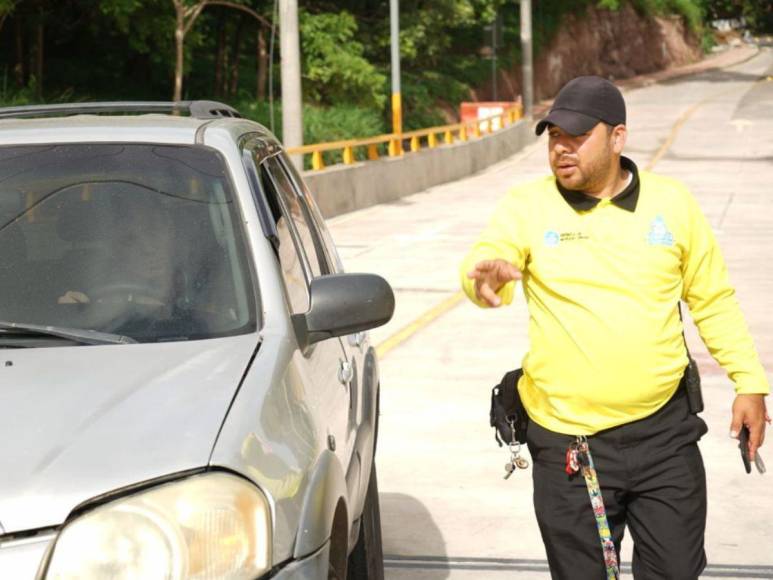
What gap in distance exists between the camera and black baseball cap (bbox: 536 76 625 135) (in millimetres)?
4359

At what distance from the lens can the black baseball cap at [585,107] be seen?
4.36 meters

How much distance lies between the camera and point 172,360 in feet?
12.2

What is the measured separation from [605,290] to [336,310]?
74 centimetres

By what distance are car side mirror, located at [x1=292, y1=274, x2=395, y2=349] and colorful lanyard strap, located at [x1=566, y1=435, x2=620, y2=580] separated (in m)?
0.67

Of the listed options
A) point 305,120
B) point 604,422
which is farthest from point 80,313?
point 305,120

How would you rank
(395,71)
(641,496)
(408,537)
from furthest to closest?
(395,71), (408,537), (641,496)

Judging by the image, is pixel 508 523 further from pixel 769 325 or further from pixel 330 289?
pixel 769 325

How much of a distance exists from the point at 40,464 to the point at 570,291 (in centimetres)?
172

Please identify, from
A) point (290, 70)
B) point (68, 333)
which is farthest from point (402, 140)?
point (68, 333)

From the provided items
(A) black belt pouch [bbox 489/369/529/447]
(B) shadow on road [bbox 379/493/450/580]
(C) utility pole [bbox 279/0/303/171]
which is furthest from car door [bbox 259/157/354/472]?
(C) utility pole [bbox 279/0/303/171]

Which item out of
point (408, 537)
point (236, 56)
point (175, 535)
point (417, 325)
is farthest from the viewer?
point (236, 56)

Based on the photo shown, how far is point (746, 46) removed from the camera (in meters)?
107

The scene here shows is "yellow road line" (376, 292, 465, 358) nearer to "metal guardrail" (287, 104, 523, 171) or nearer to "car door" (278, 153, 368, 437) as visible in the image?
"car door" (278, 153, 368, 437)

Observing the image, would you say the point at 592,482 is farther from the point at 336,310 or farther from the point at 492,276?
the point at 336,310
